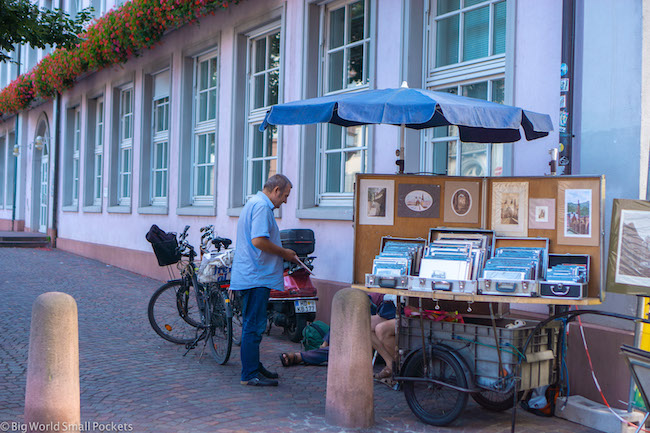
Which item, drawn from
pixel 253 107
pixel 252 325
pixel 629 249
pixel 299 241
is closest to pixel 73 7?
pixel 253 107

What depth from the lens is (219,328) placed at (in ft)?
21.3

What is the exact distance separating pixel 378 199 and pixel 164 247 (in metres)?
2.49

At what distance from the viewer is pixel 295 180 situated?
9094mm

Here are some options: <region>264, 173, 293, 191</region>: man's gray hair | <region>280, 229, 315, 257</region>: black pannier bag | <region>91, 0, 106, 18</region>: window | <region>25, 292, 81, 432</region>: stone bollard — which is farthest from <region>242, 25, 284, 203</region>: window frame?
<region>91, 0, 106, 18</region>: window

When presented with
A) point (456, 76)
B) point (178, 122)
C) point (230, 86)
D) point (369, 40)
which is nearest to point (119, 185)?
point (178, 122)

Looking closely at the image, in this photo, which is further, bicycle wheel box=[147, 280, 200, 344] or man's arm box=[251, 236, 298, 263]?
bicycle wheel box=[147, 280, 200, 344]

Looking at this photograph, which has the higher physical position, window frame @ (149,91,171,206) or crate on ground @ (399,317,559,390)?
window frame @ (149,91,171,206)

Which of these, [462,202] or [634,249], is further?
[462,202]

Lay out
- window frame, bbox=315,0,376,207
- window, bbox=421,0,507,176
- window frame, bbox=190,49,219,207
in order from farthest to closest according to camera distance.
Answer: window frame, bbox=190,49,219,207 < window frame, bbox=315,0,376,207 < window, bbox=421,0,507,176

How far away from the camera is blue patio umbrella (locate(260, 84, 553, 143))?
4566mm

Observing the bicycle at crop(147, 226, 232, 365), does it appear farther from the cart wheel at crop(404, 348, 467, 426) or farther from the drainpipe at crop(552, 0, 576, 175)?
the drainpipe at crop(552, 0, 576, 175)

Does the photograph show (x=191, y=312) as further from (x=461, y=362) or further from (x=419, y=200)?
(x=461, y=362)

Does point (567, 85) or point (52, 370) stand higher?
point (567, 85)

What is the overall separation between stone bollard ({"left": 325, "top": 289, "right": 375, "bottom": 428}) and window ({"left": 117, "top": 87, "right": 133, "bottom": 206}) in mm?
→ 11275
